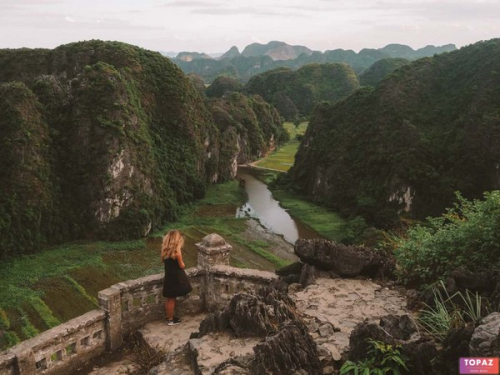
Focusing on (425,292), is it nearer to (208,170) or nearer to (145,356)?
(145,356)

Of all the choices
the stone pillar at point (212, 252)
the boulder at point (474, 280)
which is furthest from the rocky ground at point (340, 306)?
the stone pillar at point (212, 252)

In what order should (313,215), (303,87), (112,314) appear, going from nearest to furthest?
(112,314), (313,215), (303,87)

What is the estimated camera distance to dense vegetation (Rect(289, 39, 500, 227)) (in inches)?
2333

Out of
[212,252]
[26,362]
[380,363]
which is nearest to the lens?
[380,363]

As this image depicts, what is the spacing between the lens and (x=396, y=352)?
21.0 feet

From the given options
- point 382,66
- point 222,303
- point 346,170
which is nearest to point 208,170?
point 346,170

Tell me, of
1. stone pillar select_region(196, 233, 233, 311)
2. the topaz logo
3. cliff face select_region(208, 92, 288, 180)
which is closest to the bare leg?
stone pillar select_region(196, 233, 233, 311)

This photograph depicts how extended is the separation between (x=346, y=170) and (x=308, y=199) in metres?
7.38

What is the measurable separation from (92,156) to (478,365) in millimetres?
52706

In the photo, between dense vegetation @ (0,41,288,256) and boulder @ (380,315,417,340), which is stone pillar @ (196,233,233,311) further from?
dense vegetation @ (0,41,288,256)

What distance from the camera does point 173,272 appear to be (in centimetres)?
1048

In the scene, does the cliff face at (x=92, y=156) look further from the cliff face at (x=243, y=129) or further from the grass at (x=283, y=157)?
the grass at (x=283, y=157)

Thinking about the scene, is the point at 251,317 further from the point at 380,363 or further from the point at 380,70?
the point at 380,70

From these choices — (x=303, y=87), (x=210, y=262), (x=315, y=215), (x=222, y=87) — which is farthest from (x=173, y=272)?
(x=303, y=87)
